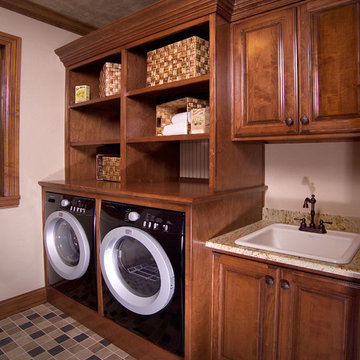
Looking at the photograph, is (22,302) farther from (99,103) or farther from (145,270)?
(99,103)

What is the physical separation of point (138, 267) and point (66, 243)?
0.92m

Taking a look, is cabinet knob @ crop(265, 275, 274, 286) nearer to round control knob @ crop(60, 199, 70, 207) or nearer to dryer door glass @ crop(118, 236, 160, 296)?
dryer door glass @ crop(118, 236, 160, 296)

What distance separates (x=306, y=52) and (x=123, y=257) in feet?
5.48

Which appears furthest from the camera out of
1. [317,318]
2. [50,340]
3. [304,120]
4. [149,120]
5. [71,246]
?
[71,246]

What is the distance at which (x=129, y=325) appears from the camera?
78.0 inches

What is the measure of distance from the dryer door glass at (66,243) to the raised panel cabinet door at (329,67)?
1944 mm

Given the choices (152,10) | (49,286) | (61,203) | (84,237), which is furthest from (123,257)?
(152,10)

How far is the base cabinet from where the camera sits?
1.31m

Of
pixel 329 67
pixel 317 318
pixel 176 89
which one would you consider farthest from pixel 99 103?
pixel 317 318

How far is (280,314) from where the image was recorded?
1492 mm

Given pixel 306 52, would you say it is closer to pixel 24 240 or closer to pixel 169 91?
pixel 169 91

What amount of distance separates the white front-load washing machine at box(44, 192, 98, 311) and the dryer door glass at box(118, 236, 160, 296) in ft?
0.84

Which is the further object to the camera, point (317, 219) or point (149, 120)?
point (149, 120)

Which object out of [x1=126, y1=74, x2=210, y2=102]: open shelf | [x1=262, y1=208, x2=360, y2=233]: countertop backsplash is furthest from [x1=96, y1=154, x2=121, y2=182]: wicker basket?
[x1=262, y1=208, x2=360, y2=233]: countertop backsplash
